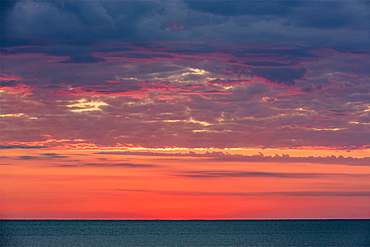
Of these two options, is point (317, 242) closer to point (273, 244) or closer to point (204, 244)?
point (273, 244)

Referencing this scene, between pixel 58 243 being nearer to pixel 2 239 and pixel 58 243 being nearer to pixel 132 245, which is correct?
pixel 132 245

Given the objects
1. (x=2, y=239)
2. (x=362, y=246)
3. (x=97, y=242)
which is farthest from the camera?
(x=2, y=239)

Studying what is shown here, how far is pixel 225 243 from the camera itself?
12031 centimetres

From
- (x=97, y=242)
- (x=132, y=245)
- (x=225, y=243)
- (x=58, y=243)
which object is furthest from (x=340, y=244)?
(x=58, y=243)

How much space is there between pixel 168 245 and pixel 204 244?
849 cm

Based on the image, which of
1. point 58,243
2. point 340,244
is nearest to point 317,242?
point 340,244

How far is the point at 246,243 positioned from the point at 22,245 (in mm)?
50476

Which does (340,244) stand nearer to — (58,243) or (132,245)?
(132,245)

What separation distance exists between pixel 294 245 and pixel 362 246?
14.2 m

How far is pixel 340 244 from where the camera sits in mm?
120188

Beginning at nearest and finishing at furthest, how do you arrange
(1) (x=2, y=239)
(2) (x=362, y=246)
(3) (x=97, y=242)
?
1. (2) (x=362, y=246)
2. (3) (x=97, y=242)
3. (1) (x=2, y=239)

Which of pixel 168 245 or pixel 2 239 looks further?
pixel 2 239

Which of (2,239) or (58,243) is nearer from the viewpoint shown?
(58,243)

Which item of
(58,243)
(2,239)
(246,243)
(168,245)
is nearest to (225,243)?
(246,243)
